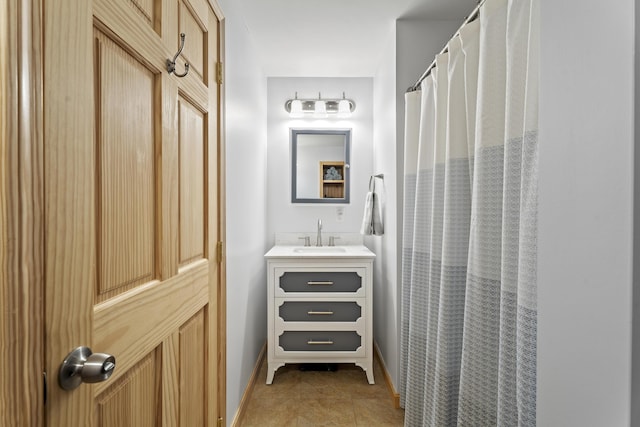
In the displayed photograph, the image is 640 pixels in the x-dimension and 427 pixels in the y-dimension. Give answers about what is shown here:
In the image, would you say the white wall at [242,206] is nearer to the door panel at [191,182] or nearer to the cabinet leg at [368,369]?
the door panel at [191,182]

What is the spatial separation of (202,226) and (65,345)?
86 cm

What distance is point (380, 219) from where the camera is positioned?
2.91 meters

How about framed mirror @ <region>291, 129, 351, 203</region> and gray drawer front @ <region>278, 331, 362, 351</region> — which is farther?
framed mirror @ <region>291, 129, 351, 203</region>

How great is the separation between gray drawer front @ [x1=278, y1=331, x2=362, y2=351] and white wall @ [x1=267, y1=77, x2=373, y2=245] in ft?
3.34

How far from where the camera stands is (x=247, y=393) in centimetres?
239

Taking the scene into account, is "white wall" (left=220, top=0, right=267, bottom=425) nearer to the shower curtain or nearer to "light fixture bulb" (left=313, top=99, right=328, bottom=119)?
"light fixture bulb" (left=313, top=99, right=328, bottom=119)

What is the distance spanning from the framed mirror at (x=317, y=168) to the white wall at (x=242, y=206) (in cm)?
41

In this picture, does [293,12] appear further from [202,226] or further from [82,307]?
[82,307]

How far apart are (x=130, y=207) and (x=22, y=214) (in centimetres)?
37

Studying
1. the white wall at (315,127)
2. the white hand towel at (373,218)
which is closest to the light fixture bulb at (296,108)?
the white wall at (315,127)

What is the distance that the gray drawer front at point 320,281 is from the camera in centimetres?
272

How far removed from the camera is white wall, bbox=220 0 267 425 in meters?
1.97

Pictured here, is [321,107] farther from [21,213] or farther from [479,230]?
[21,213]

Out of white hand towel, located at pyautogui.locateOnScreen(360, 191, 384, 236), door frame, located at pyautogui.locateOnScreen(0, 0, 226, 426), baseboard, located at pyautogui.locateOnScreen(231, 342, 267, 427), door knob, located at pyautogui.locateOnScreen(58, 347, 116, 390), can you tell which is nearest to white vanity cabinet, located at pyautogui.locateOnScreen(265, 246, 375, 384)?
baseboard, located at pyautogui.locateOnScreen(231, 342, 267, 427)
